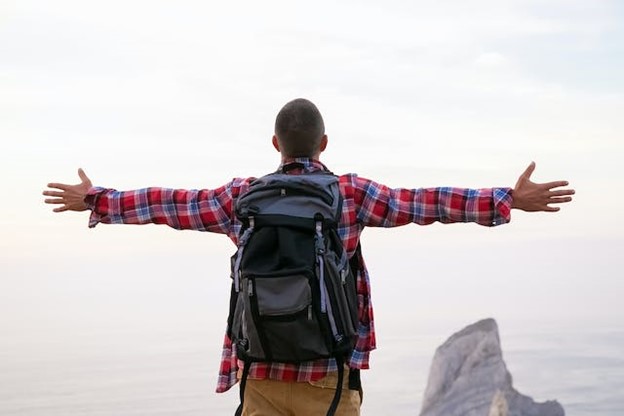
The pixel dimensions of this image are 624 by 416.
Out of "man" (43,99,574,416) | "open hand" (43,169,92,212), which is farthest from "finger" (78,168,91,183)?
"man" (43,99,574,416)

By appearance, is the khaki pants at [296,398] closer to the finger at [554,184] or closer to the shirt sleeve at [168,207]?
the shirt sleeve at [168,207]

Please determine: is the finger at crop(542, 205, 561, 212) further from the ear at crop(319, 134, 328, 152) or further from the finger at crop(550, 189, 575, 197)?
the ear at crop(319, 134, 328, 152)

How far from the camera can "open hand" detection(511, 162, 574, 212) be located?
235 inches

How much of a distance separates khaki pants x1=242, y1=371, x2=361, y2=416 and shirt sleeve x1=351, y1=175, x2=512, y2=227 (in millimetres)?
1067

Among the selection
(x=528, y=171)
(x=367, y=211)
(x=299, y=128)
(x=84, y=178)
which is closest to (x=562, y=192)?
(x=528, y=171)

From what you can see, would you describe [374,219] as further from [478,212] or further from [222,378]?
[222,378]

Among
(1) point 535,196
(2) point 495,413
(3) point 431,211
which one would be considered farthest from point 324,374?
(2) point 495,413

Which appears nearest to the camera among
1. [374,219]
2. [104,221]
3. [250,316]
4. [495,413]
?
[250,316]

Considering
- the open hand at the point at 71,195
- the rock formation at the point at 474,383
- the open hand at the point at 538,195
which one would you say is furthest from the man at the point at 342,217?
the rock formation at the point at 474,383

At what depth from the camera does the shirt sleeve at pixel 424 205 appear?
19.4 feet

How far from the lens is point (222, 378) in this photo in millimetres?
5992

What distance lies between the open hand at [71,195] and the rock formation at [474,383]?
3843 centimetres

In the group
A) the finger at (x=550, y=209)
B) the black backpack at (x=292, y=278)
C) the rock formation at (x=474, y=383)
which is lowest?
the rock formation at (x=474, y=383)

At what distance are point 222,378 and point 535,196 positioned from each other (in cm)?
242
